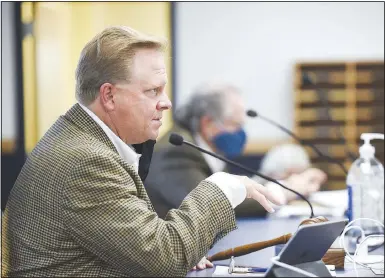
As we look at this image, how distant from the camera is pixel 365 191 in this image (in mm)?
2074

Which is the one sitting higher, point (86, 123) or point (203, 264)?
point (86, 123)

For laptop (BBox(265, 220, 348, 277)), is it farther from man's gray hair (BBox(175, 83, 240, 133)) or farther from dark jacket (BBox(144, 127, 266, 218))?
man's gray hair (BBox(175, 83, 240, 133))

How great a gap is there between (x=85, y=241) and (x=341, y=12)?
524 cm

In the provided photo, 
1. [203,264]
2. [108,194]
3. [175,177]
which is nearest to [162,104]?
[108,194]

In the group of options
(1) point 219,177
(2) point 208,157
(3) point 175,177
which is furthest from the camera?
(2) point 208,157

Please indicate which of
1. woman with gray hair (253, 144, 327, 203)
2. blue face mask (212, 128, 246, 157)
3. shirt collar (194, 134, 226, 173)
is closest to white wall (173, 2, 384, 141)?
woman with gray hair (253, 144, 327, 203)

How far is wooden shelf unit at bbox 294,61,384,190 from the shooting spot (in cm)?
587

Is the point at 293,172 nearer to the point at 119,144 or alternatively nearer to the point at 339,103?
the point at 119,144

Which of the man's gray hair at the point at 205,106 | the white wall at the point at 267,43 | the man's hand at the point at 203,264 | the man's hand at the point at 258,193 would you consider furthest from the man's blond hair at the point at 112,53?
the white wall at the point at 267,43

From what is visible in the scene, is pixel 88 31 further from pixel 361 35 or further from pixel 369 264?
pixel 369 264

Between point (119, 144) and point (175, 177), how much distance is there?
43.8 inches

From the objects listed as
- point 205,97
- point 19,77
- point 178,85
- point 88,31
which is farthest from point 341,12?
point 205,97

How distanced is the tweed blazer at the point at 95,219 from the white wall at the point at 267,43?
177 inches

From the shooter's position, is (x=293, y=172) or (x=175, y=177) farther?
(x=293, y=172)
